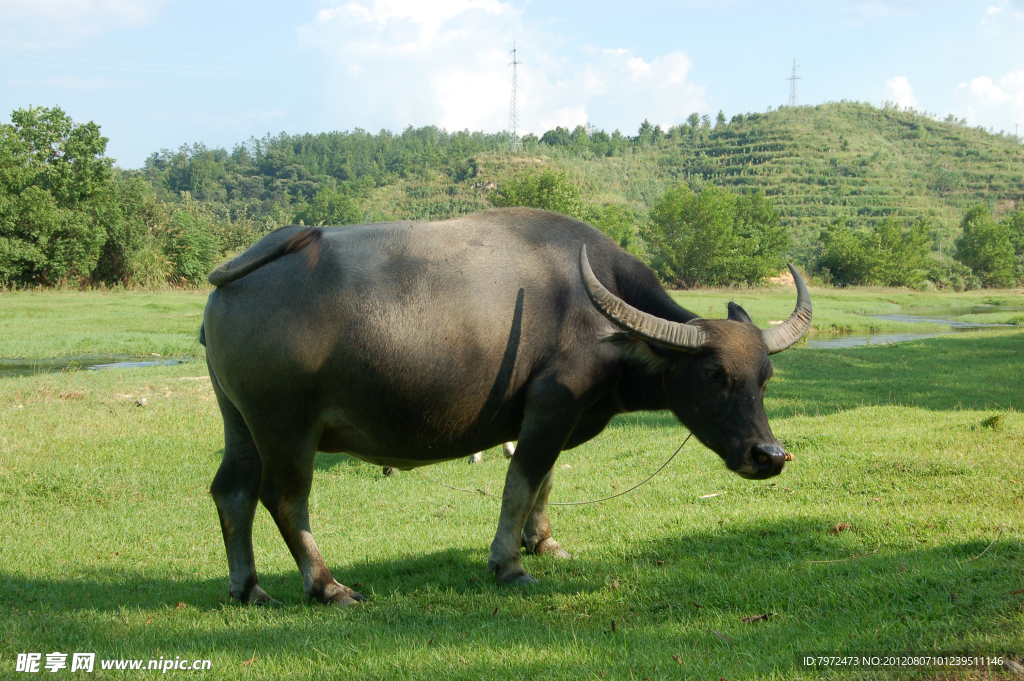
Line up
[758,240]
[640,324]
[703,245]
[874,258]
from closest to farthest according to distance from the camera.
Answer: [640,324] → [703,245] → [874,258] → [758,240]

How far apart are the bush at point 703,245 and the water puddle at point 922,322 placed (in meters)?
16.9

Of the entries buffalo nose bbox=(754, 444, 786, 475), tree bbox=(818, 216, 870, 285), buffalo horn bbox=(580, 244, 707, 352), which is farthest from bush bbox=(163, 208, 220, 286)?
tree bbox=(818, 216, 870, 285)

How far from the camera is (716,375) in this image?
4.46 meters

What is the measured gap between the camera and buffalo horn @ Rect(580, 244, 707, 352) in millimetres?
4367

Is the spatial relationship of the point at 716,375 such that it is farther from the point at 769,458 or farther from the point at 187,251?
the point at 187,251

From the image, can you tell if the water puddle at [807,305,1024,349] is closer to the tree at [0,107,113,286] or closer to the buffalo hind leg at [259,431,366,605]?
the buffalo hind leg at [259,431,366,605]

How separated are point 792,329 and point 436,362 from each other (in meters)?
2.43

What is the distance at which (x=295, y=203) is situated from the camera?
11638 cm

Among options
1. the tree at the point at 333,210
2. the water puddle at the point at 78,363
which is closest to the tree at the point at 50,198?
the water puddle at the point at 78,363

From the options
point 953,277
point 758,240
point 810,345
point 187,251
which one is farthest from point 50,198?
point 953,277

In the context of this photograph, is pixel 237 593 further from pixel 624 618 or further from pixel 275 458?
pixel 624 618

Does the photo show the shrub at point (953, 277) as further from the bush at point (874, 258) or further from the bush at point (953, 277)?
the bush at point (874, 258)

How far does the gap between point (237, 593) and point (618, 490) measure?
401 cm

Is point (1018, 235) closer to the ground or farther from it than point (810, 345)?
farther from it
